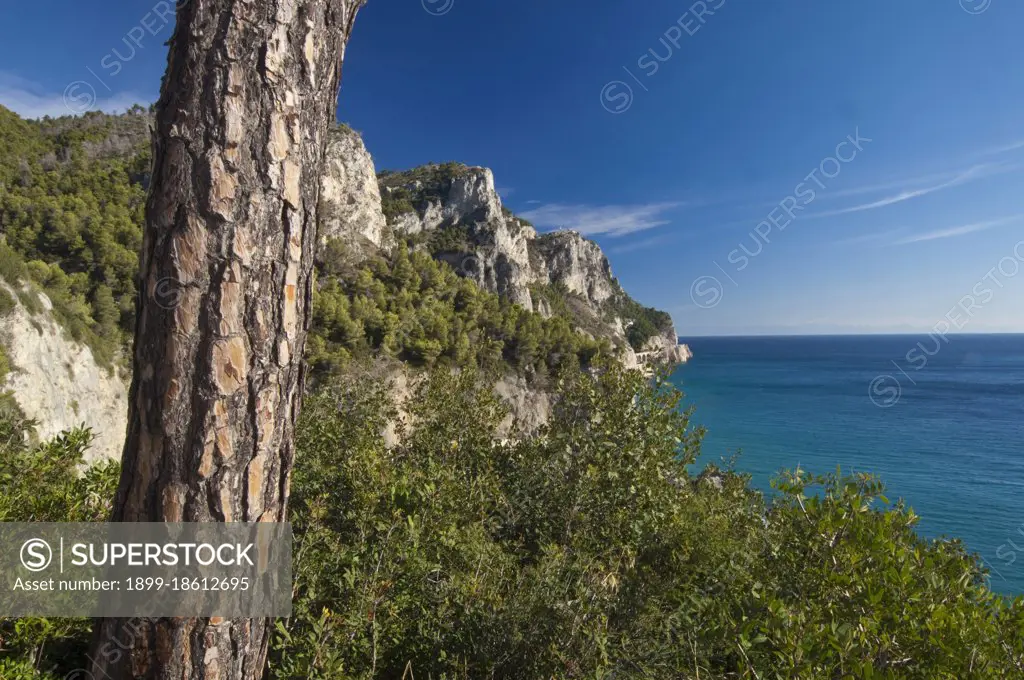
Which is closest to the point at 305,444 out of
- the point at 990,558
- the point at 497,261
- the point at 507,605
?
the point at 507,605

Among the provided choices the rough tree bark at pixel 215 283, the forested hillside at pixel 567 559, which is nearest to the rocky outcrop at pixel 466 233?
the forested hillside at pixel 567 559

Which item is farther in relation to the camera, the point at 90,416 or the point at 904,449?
the point at 904,449

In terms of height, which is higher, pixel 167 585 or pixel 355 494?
pixel 355 494

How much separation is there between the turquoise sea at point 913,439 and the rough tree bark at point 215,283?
2.01 m

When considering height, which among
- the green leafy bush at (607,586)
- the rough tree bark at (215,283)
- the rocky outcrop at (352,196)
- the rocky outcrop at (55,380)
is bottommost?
the green leafy bush at (607,586)

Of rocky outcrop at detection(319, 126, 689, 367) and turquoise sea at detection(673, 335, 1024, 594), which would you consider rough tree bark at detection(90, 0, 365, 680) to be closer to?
turquoise sea at detection(673, 335, 1024, 594)

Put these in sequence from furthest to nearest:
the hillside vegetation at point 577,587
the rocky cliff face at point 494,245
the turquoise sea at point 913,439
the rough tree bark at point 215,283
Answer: the rocky cliff face at point 494,245, the turquoise sea at point 913,439, the hillside vegetation at point 577,587, the rough tree bark at point 215,283

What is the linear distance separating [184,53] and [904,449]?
127 feet

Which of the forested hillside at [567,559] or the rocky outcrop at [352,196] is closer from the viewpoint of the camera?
the forested hillside at [567,559]

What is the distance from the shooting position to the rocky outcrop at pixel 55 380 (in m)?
12.9

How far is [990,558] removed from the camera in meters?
15.9

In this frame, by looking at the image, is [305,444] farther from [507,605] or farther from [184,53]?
[184,53]

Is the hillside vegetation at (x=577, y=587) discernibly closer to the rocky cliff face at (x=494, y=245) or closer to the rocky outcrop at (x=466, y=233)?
the rocky outcrop at (x=466, y=233)

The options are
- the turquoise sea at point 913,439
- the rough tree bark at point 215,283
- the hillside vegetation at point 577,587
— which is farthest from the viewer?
the turquoise sea at point 913,439
